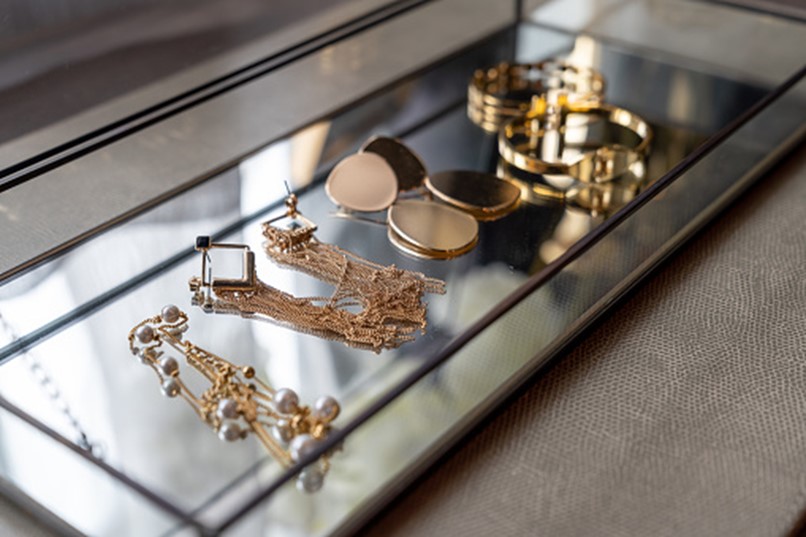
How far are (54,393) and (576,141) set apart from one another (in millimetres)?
750

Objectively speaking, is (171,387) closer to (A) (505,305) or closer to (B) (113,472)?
(B) (113,472)

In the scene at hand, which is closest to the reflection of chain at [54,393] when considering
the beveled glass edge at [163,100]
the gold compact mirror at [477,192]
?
the beveled glass edge at [163,100]

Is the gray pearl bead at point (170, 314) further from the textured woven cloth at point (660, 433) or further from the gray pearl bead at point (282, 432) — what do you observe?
the textured woven cloth at point (660, 433)

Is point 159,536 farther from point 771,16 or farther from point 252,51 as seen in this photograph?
point 771,16

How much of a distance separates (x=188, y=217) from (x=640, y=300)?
50 centimetres

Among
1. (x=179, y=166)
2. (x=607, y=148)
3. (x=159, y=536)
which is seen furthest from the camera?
(x=179, y=166)

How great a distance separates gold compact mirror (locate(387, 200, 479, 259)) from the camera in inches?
48.0

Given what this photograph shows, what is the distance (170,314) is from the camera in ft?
3.63

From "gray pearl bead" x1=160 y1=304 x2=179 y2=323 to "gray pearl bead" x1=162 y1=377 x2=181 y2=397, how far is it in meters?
0.08

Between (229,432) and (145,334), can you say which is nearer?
(229,432)

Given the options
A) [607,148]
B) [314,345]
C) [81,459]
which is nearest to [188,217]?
[314,345]

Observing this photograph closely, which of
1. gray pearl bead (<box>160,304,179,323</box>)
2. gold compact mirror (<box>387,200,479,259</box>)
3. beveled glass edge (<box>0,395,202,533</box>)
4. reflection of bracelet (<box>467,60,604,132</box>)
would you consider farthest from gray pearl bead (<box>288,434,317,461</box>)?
reflection of bracelet (<box>467,60,604,132</box>)

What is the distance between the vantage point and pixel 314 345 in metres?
1.09

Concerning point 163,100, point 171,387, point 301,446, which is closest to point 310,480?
point 301,446
